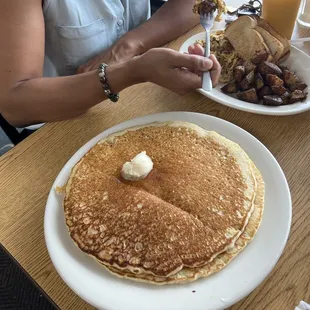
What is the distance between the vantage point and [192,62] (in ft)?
3.11

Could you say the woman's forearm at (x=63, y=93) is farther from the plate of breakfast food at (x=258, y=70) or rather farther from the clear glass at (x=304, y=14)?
the clear glass at (x=304, y=14)

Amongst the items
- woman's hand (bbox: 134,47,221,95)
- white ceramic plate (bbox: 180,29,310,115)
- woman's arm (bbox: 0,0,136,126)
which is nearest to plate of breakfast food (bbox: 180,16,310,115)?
white ceramic plate (bbox: 180,29,310,115)

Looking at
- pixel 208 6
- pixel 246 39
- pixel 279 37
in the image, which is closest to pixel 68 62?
pixel 208 6

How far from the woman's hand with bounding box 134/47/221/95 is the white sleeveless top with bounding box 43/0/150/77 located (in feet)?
1.20

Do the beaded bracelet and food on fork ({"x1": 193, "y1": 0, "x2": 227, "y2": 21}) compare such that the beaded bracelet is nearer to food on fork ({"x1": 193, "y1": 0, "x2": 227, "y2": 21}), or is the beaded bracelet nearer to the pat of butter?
the pat of butter

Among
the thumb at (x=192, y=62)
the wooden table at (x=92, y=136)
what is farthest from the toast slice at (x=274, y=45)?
the thumb at (x=192, y=62)

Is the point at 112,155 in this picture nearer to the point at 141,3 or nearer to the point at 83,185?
Answer: the point at 83,185

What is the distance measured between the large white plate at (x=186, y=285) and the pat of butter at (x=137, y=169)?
0.18 meters

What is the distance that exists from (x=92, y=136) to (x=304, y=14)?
3.33 feet

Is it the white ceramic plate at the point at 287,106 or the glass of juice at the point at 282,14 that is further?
the glass of juice at the point at 282,14

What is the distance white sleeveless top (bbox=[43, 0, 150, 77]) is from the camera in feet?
3.99

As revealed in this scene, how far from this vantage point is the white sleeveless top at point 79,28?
3.99 ft

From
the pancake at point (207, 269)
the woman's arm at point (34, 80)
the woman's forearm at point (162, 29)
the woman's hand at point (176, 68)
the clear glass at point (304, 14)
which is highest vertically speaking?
the woman's arm at point (34, 80)

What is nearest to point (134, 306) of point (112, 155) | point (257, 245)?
point (257, 245)
